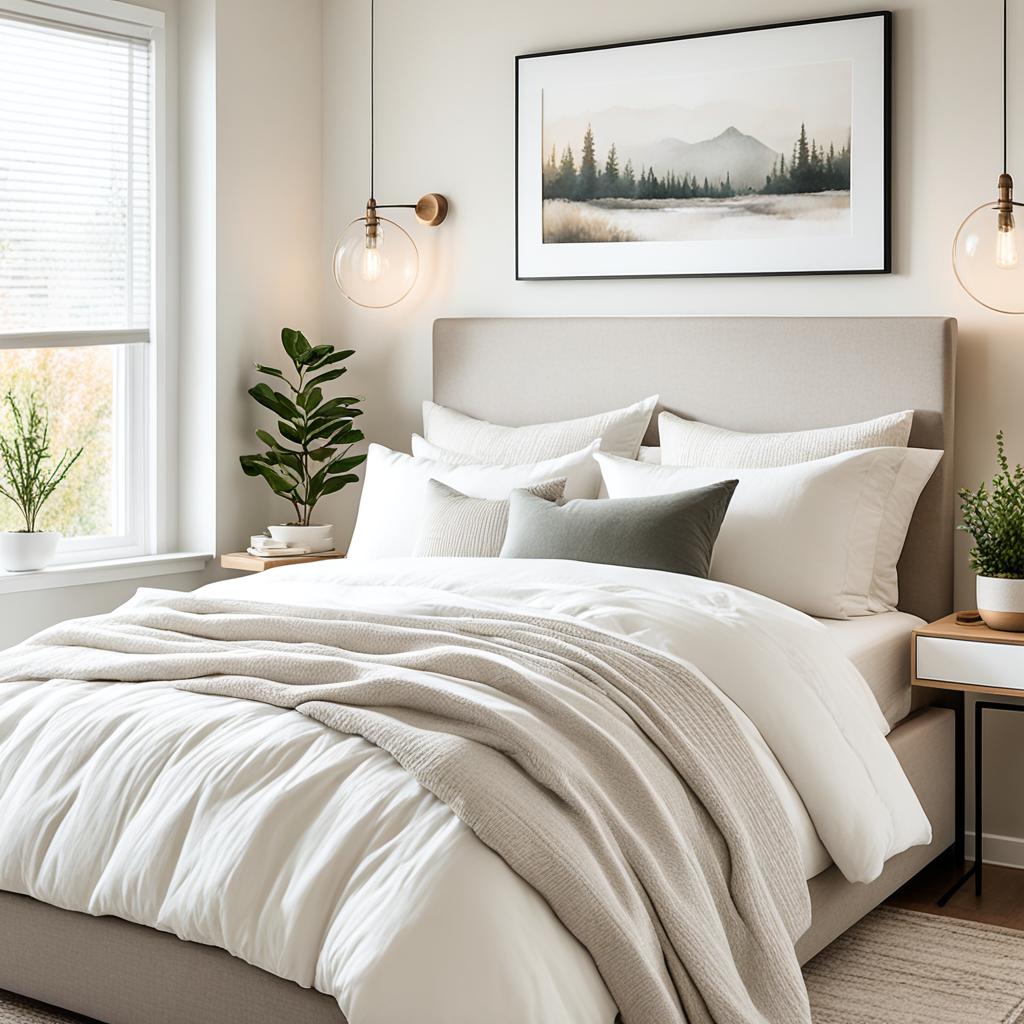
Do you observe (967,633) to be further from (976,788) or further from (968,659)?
(976,788)

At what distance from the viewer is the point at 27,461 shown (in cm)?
423

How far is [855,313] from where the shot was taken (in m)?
4.00

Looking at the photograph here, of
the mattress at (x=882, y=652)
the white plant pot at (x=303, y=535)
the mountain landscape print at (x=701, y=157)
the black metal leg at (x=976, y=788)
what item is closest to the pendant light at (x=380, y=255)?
the mountain landscape print at (x=701, y=157)

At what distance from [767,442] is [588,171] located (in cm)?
113

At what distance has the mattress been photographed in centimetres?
332

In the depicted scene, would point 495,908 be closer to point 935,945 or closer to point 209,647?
point 209,647

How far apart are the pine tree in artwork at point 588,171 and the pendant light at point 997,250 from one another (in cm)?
118

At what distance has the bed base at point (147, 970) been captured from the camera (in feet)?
7.32

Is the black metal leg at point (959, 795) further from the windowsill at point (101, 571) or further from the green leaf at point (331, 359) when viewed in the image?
the windowsill at point (101, 571)

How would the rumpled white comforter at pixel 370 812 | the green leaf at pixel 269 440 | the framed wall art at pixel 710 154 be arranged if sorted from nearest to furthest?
the rumpled white comforter at pixel 370 812 < the framed wall art at pixel 710 154 < the green leaf at pixel 269 440

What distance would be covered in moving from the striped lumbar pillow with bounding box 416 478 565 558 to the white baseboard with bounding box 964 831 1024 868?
147cm

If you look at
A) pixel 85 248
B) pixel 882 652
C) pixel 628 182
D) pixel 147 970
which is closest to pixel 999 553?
pixel 882 652

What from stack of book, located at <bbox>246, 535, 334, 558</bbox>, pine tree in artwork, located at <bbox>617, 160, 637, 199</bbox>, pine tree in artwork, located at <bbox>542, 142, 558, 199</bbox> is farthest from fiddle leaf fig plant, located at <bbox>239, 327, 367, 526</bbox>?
pine tree in artwork, located at <bbox>617, 160, 637, 199</bbox>

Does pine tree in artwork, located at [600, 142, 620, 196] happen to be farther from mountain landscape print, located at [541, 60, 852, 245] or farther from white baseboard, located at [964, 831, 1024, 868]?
white baseboard, located at [964, 831, 1024, 868]
